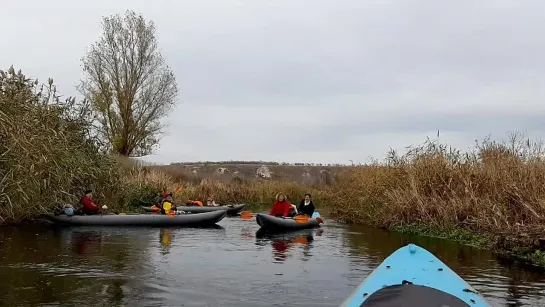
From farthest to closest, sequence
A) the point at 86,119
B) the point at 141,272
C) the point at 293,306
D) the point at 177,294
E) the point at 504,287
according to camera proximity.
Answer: the point at 86,119 < the point at 141,272 < the point at 504,287 < the point at 177,294 < the point at 293,306

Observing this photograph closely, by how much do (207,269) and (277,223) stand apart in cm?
644

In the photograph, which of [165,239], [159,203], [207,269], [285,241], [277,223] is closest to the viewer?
[207,269]

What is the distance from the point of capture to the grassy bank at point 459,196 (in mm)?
11172

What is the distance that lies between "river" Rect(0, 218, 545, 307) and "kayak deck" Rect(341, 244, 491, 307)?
89.2 inches

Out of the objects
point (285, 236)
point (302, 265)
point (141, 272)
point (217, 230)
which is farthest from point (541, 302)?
point (217, 230)

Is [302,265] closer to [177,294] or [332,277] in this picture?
[332,277]

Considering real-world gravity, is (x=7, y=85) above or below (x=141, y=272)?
above

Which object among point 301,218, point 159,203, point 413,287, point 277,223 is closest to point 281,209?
point 301,218

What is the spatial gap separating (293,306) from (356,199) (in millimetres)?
12794

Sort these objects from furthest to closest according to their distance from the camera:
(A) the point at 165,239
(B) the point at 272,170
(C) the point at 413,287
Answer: (B) the point at 272,170 → (A) the point at 165,239 → (C) the point at 413,287

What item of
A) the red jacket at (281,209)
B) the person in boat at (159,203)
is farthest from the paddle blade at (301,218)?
the person in boat at (159,203)

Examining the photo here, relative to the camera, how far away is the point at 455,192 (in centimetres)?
1541

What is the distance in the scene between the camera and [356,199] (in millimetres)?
19609

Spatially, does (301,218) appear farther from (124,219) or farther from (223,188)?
(223,188)
